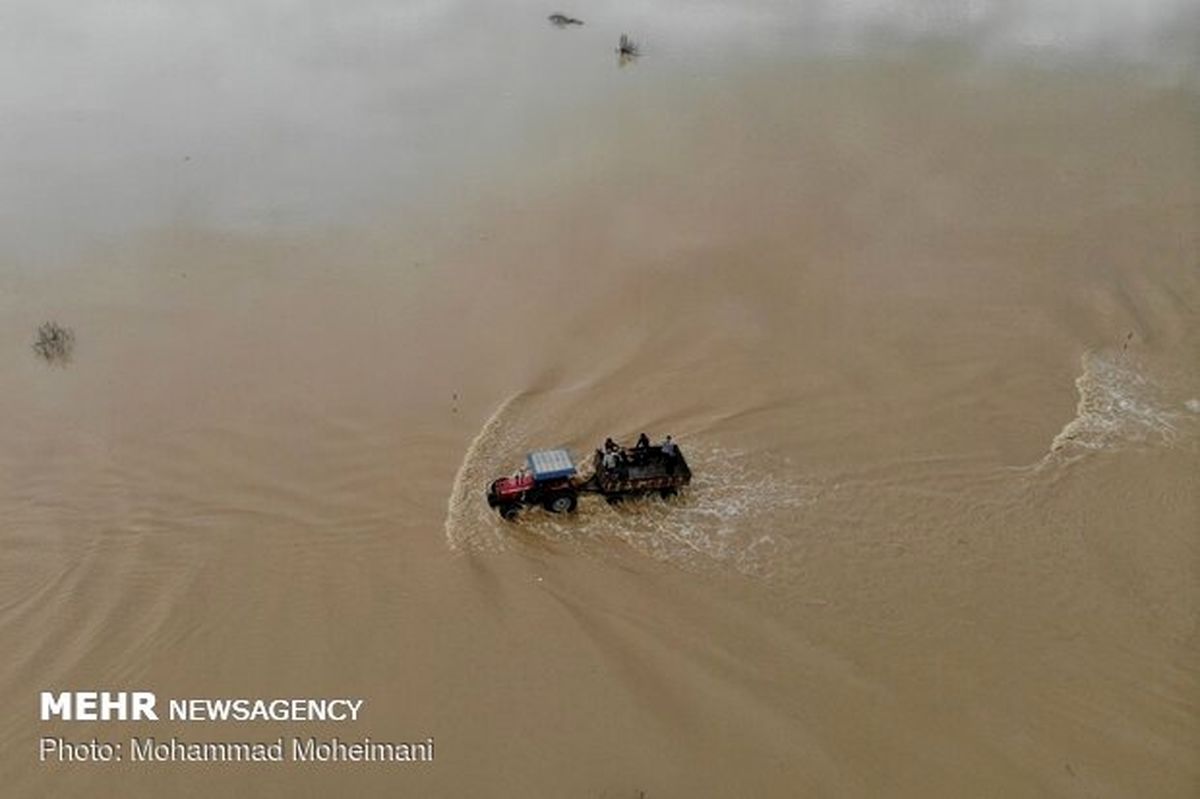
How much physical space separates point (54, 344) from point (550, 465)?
28.2 feet

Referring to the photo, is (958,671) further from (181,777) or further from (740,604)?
(181,777)

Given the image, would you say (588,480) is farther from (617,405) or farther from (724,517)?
(617,405)

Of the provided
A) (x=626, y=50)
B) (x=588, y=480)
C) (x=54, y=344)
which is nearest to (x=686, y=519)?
(x=588, y=480)

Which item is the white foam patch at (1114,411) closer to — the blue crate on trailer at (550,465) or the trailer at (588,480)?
the trailer at (588,480)

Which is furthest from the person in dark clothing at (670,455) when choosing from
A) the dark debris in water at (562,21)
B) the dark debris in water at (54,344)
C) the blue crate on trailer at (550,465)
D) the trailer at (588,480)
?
the dark debris in water at (562,21)

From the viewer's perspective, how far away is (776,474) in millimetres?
12453

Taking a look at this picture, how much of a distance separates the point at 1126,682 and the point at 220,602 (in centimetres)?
1043

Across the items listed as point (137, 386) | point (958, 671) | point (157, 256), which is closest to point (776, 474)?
point (958, 671)

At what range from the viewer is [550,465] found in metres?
11.6

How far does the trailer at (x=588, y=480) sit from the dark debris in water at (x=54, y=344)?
7587 millimetres

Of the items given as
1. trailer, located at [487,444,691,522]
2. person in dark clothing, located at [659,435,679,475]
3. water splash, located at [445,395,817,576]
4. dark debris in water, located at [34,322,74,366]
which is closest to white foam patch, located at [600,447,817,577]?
water splash, located at [445,395,817,576]

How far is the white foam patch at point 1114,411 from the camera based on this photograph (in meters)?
12.9

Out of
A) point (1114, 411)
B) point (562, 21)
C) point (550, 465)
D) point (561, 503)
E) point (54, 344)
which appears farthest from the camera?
point (562, 21)

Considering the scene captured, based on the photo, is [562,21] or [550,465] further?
[562,21]
